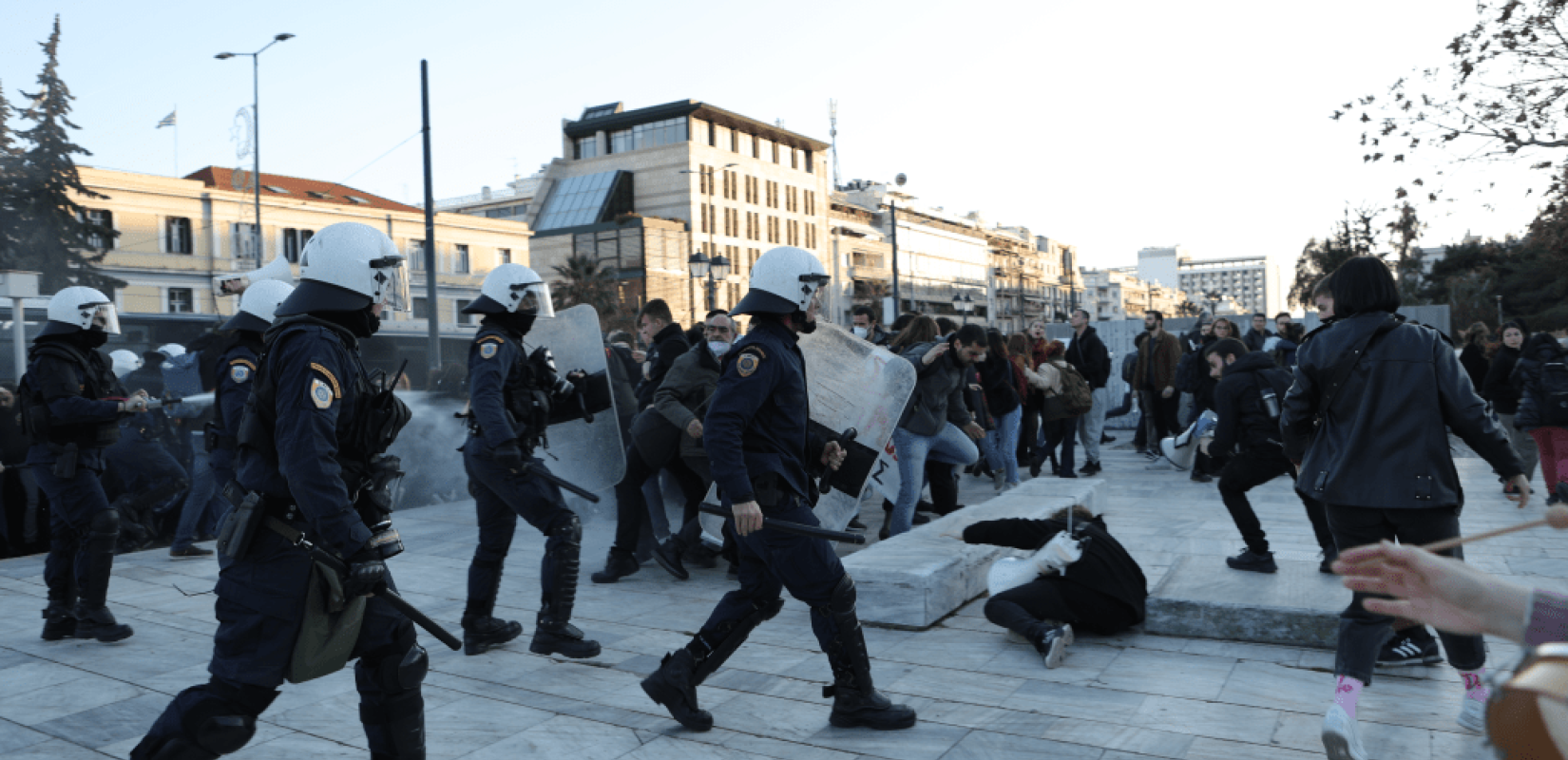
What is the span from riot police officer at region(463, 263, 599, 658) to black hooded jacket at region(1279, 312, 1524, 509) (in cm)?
326

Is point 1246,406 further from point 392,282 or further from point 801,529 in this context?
point 392,282

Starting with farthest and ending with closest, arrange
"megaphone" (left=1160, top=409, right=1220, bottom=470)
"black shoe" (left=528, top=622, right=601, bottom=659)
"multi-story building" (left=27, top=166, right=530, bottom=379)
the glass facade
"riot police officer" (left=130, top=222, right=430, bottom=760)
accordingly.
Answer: the glass facade → "multi-story building" (left=27, top=166, right=530, bottom=379) → "megaphone" (left=1160, top=409, right=1220, bottom=470) → "black shoe" (left=528, top=622, right=601, bottom=659) → "riot police officer" (left=130, top=222, right=430, bottom=760)

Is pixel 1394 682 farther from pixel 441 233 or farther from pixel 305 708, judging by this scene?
pixel 441 233

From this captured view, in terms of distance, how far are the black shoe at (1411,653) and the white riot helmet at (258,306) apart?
16.6ft

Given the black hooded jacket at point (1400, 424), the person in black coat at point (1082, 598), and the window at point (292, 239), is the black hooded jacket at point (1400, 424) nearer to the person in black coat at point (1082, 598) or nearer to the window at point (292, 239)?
the person in black coat at point (1082, 598)

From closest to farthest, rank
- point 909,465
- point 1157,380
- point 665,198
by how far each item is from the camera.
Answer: point 909,465 < point 1157,380 < point 665,198

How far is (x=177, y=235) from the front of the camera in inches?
1724

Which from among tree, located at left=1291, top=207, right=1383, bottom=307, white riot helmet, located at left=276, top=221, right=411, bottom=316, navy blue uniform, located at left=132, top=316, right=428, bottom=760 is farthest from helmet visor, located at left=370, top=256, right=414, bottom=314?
tree, located at left=1291, top=207, right=1383, bottom=307

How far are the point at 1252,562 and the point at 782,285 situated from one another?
11.1 ft

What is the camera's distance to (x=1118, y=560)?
497cm

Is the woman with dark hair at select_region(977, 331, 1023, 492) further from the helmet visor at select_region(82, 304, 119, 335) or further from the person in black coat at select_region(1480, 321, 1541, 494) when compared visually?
the helmet visor at select_region(82, 304, 119, 335)

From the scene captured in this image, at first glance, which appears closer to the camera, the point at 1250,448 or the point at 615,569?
the point at 1250,448

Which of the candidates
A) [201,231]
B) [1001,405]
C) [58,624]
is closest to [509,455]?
[58,624]

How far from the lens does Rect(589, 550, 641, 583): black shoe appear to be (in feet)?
21.8
